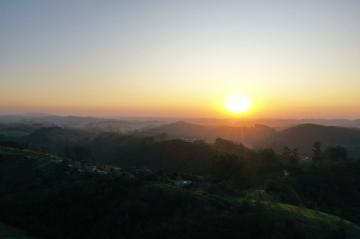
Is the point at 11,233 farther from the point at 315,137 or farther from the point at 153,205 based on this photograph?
the point at 315,137

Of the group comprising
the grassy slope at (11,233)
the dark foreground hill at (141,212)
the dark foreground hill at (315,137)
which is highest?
the dark foreground hill at (141,212)

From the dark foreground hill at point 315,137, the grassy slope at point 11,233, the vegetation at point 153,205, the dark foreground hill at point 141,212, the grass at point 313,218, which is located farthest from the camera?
the dark foreground hill at point 315,137

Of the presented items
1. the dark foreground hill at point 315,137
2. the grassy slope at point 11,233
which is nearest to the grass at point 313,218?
the grassy slope at point 11,233

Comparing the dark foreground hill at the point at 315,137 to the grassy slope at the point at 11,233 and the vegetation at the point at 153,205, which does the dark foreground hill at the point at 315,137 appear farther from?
the grassy slope at the point at 11,233

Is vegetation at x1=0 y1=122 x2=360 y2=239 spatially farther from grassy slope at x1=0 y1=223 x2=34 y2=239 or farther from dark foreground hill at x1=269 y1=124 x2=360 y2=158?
dark foreground hill at x1=269 y1=124 x2=360 y2=158

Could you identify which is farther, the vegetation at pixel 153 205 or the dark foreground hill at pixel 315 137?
the dark foreground hill at pixel 315 137

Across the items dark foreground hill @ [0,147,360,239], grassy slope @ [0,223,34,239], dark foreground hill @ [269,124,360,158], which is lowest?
dark foreground hill @ [269,124,360,158]

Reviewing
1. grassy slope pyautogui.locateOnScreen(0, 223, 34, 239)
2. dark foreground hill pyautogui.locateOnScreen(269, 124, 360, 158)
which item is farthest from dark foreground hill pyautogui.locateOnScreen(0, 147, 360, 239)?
dark foreground hill pyautogui.locateOnScreen(269, 124, 360, 158)

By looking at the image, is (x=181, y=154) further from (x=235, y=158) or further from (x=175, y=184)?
(x=175, y=184)
